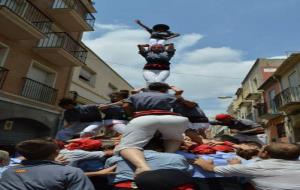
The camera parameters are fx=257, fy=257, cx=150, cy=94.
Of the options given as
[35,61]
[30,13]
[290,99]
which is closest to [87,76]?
[35,61]

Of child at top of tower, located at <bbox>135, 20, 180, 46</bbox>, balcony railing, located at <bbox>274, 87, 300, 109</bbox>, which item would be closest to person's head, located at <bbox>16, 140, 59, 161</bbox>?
child at top of tower, located at <bbox>135, 20, 180, 46</bbox>

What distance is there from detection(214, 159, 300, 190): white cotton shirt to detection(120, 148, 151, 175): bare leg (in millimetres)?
878

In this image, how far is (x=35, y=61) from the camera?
41.1 ft

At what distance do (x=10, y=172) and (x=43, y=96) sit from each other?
1139cm

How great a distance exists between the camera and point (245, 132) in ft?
16.0

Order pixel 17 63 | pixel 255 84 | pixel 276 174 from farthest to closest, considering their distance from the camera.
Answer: pixel 255 84, pixel 17 63, pixel 276 174

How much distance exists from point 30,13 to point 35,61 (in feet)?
7.34

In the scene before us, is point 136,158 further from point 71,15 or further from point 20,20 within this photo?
point 71,15

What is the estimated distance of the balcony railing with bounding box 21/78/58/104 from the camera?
11.8m

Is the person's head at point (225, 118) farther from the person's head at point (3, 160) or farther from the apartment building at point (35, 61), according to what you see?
the apartment building at point (35, 61)

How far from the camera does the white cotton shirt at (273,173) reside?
2.22 meters

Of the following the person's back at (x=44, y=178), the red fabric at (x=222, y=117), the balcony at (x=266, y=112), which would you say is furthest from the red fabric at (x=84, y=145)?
the balcony at (x=266, y=112)

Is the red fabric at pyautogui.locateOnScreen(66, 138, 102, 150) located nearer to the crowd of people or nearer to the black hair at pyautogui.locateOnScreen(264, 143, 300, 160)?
the crowd of people

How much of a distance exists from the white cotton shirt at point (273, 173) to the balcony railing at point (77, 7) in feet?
45.5
